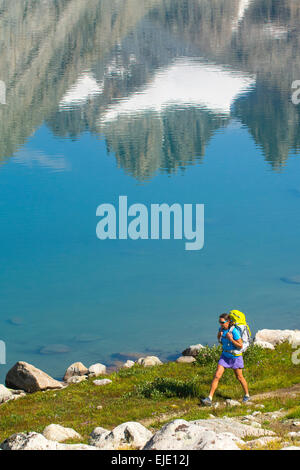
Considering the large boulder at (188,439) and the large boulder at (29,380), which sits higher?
the large boulder at (188,439)

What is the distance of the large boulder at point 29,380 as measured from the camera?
24250 millimetres

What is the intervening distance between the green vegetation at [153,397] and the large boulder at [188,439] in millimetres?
4058

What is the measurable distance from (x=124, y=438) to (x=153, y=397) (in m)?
7.08

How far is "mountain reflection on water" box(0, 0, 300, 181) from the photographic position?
91.8 meters

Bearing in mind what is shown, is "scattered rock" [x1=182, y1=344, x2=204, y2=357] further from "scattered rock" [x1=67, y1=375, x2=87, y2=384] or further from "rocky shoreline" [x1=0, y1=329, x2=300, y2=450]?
"rocky shoreline" [x1=0, y1=329, x2=300, y2=450]

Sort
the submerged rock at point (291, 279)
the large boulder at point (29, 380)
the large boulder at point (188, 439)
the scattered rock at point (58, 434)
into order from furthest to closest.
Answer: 1. the submerged rock at point (291, 279)
2. the large boulder at point (29, 380)
3. the scattered rock at point (58, 434)
4. the large boulder at point (188, 439)

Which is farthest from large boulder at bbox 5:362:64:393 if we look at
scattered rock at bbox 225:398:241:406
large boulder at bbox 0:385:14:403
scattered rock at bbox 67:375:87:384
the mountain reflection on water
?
the mountain reflection on water

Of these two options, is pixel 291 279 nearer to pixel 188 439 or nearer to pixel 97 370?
pixel 97 370

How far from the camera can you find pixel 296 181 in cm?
6844

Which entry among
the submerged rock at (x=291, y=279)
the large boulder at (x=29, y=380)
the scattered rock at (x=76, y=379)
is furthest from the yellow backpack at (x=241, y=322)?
the submerged rock at (x=291, y=279)

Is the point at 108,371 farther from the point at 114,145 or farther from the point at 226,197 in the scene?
the point at 114,145

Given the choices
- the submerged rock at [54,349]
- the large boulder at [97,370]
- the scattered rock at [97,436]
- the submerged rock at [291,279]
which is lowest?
the submerged rock at [54,349]

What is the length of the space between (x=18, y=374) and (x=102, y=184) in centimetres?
4403

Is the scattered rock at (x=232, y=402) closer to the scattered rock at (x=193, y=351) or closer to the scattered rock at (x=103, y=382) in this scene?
the scattered rock at (x=103, y=382)
